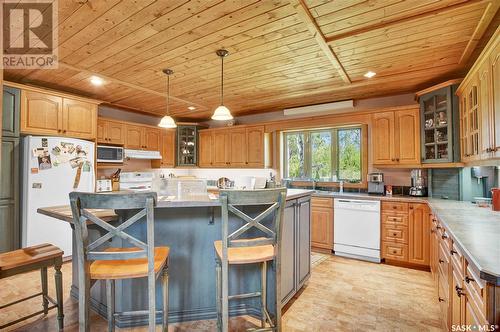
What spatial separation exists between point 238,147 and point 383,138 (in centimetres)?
266

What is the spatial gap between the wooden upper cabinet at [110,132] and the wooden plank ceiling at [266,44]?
1.98 ft

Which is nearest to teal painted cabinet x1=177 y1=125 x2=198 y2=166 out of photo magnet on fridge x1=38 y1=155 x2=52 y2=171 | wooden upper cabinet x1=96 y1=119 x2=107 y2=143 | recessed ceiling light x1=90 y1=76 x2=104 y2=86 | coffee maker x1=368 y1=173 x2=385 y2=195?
wooden upper cabinet x1=96 y1=119 x2=107 y2=143

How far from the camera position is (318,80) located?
3.54 meters

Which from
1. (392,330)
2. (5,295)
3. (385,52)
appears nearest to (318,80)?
(385,52)

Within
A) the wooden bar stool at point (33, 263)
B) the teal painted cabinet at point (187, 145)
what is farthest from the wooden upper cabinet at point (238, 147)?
the wooden bar stool at point (33, 263)

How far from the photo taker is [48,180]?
3.47 meters

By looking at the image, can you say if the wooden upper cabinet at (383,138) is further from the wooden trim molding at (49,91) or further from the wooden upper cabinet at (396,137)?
the wooden trim molding at (49,91)

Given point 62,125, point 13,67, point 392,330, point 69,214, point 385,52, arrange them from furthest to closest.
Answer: point 62,125 < point 13,67 < point 385,52 < point 392,330 < point 69,214

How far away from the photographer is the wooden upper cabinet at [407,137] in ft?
12.1

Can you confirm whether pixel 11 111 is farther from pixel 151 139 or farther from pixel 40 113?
pixel 151 139

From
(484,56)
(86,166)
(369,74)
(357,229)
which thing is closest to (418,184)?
(357,229)

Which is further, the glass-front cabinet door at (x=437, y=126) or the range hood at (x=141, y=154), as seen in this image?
the range hood at (x=141, y=154)

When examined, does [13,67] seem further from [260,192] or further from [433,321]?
[433,321]

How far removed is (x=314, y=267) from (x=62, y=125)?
4.03 m
